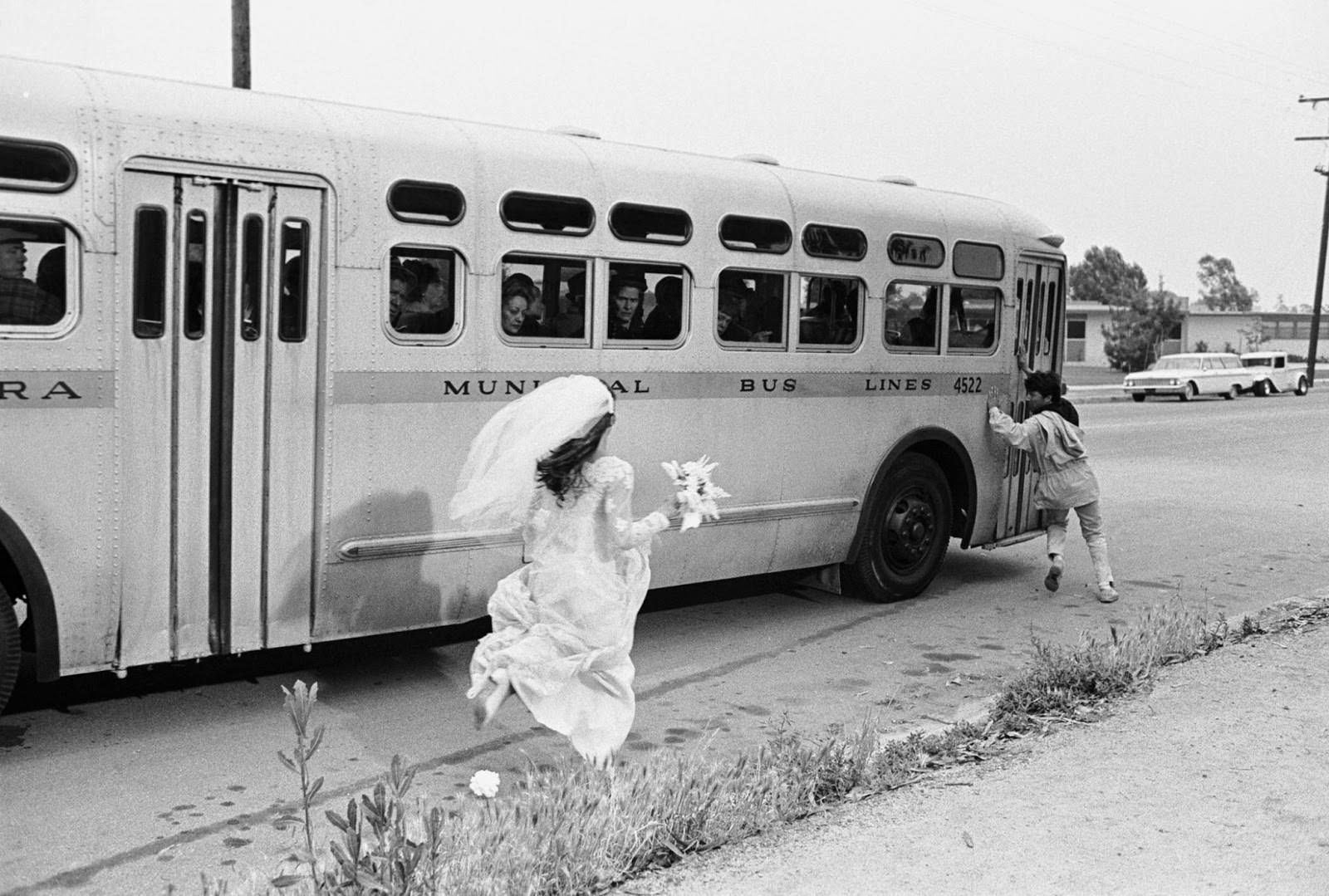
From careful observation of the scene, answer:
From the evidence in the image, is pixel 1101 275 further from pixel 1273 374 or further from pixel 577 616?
pixel 577 616

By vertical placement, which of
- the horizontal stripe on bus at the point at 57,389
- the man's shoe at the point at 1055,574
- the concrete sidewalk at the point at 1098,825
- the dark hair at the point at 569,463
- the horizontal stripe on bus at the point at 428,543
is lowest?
the concrete sidewalk at the point at 1098,825

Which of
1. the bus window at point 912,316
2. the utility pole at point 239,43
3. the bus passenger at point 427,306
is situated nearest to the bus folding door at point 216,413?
the bus passenger at point 427,306

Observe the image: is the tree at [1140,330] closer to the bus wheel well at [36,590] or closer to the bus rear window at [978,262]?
the bus rear window at [978,262]

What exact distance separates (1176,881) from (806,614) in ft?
15.9

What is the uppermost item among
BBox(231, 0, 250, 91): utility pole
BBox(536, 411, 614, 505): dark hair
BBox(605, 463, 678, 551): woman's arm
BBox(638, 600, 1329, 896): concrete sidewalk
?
BBox(231, 0, 250, 91): utility pole

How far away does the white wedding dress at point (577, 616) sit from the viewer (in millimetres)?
5617

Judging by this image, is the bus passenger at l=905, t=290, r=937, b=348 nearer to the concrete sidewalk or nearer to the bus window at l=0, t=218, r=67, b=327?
the concrete sidewalk

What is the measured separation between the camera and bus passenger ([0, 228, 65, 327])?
573 cm

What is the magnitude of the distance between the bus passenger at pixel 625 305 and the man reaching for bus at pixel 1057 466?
11.0ft

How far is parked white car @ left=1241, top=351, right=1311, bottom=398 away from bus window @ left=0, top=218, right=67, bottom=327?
4344cm

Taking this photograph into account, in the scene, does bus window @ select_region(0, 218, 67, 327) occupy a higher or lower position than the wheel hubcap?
higher

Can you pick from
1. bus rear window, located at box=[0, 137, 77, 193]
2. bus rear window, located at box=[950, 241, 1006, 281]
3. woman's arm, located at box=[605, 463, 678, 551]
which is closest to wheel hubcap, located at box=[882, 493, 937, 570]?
bus rear window, located at box=[950, 241, 1006, 281]

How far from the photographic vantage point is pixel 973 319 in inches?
396

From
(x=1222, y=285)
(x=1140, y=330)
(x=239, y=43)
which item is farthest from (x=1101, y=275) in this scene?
(x=239, y=43)
